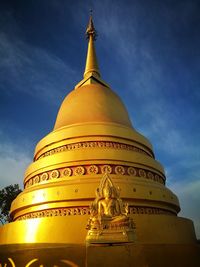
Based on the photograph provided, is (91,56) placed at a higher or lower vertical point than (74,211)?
higher

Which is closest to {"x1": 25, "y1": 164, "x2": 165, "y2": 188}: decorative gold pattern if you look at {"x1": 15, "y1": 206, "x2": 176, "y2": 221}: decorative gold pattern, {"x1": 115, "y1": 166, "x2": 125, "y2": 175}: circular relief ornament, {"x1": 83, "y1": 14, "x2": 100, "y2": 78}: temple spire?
{"x1": 115, "y1": 166, "x2": 125, "y2": 175}: circular relief ornament

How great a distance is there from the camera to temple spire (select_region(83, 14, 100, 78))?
17.0 meters

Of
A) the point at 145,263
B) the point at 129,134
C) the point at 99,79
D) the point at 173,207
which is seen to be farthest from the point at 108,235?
the point at 99,79

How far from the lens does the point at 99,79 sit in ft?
53.8

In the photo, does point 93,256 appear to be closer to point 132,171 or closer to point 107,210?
point 107,210

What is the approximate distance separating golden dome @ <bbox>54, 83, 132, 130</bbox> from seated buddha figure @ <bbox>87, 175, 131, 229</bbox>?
4967 millimetres

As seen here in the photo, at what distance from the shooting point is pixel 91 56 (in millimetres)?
18078

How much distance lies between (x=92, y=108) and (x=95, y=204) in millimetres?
6582

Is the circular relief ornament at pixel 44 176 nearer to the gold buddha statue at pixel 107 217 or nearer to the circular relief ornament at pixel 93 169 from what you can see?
the circular relief ornament at pixel 93 169

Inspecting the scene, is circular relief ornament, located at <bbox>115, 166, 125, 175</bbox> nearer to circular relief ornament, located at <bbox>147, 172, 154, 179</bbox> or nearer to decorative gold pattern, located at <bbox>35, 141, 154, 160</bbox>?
decorative gold pattern, located at <bbox>35, 141, 154, 160</bbox>

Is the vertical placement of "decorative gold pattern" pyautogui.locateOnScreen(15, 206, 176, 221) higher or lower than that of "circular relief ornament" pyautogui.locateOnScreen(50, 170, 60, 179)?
lower

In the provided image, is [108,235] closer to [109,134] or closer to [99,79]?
[109,134]

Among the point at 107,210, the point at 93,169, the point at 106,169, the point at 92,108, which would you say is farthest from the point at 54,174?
the point at 92,108

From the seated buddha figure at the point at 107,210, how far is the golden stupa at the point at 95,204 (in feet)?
0.09
